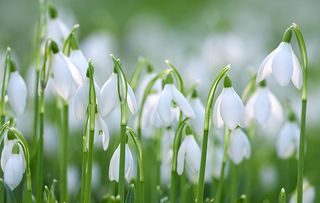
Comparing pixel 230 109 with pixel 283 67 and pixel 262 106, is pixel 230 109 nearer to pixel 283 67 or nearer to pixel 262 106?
pixel 283 67

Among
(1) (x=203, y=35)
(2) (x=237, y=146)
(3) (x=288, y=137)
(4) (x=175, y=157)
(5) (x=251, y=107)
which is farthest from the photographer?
(1) (x=203, y=35)

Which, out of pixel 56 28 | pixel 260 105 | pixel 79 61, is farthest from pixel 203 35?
pixel 79 61

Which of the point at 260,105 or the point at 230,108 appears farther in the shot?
the point at 260,105

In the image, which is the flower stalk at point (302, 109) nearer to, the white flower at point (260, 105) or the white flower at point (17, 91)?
the white flower at point (260, 105)

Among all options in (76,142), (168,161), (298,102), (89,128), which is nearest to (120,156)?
(89,128)

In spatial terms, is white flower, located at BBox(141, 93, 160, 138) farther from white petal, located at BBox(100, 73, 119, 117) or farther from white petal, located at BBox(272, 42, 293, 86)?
white petal, located at BBox(272, 42, 293, 86)

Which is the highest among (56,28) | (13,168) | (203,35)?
(203,35)

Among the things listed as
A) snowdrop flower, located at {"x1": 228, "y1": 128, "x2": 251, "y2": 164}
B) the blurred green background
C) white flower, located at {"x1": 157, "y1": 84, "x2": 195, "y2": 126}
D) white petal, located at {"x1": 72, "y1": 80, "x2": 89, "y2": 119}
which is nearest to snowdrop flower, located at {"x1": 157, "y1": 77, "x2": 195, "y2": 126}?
white flower, located at {"x1": 157, "y1": 84, "x2": 195, "y2": 126}
